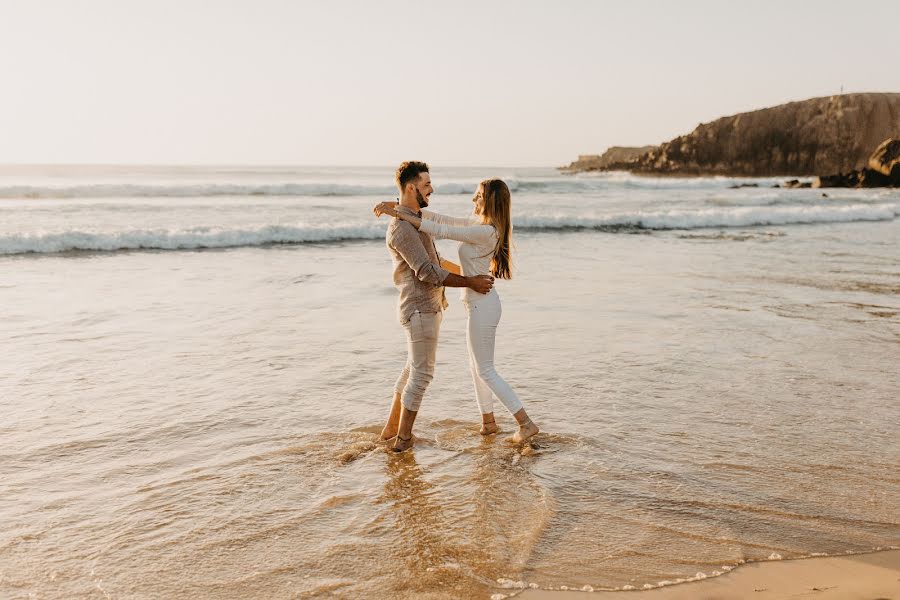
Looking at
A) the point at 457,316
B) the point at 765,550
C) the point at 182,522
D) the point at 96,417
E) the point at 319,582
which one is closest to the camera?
the point at 319,582

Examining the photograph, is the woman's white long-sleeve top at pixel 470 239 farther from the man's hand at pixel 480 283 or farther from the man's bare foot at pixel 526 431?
the man's bare foot at pixel 526 431

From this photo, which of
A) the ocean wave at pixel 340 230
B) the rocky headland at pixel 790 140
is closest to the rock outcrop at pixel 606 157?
the rocky headland at pixel 790 140

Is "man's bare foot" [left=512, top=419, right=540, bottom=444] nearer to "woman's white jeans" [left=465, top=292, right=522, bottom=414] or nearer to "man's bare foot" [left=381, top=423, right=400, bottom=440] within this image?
"woman's white jeans" [left=465, top=292, right=522, bottom=414]

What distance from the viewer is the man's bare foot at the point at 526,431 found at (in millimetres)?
4965

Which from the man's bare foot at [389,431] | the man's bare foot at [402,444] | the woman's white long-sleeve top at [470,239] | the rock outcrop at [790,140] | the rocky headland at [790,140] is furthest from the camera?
the rock outcrop at [790,140]

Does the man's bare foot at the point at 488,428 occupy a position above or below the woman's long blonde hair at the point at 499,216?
below

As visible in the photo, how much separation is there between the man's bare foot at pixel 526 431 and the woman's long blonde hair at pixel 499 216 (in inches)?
40.4

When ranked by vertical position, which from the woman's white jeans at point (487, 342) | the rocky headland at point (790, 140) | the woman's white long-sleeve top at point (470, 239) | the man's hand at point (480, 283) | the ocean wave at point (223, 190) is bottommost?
the woman's white jeans at point (487, 342)

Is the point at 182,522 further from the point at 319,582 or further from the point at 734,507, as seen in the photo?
the point at 734,507

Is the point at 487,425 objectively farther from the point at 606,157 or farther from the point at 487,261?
the point at 606,157

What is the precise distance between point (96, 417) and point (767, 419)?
16.6 feet

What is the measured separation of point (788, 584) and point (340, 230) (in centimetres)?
1736

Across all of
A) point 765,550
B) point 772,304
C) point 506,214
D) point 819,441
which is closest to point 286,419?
point 506,214

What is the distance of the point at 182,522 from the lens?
3816mm
